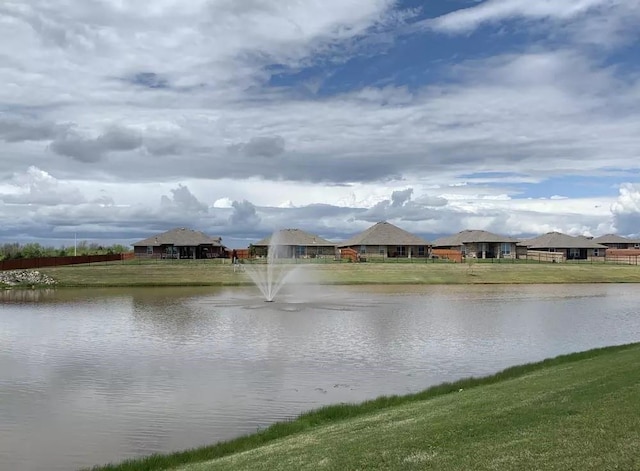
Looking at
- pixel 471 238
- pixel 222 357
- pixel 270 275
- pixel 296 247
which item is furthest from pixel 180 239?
pixel 222 357

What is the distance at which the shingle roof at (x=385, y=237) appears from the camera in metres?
120

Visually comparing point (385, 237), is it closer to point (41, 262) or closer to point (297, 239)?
point (297, 239)

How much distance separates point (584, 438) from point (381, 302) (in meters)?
44.5

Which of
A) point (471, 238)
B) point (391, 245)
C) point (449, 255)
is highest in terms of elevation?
point (471, 238)

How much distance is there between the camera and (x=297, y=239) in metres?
124

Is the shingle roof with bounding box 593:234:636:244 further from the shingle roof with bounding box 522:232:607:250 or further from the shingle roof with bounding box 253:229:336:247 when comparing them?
the shingle roof with bounding box 253:229:336:247

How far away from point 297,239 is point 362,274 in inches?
1668

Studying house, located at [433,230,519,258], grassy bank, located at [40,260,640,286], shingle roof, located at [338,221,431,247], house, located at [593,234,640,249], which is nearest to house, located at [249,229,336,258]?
shingle roof, located at [338,221,431,247]

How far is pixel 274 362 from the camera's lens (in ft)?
87.0

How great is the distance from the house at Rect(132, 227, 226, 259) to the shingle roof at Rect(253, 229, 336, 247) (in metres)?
10.0

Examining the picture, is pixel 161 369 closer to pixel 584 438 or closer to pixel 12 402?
pixel 12 402

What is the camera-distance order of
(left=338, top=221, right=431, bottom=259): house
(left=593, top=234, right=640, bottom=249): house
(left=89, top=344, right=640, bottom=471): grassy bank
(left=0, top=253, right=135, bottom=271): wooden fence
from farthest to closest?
1. (left=593, top=234, right=640, bottom=249): house
2. (left=338, top=221, right=431, bottom=259): house
3. (left=0, top=253, right=135, bottom=271): wooden fence
4. (left=89, top=344, right=640, bottom=471): grassy bank

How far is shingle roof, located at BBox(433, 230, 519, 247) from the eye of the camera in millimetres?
122812

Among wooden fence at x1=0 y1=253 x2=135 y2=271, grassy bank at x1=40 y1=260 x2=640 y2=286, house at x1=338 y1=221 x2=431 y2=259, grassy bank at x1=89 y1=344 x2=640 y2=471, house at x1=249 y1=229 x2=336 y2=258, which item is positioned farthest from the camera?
house at x1=249 y1=229 x2=336 y2=258
